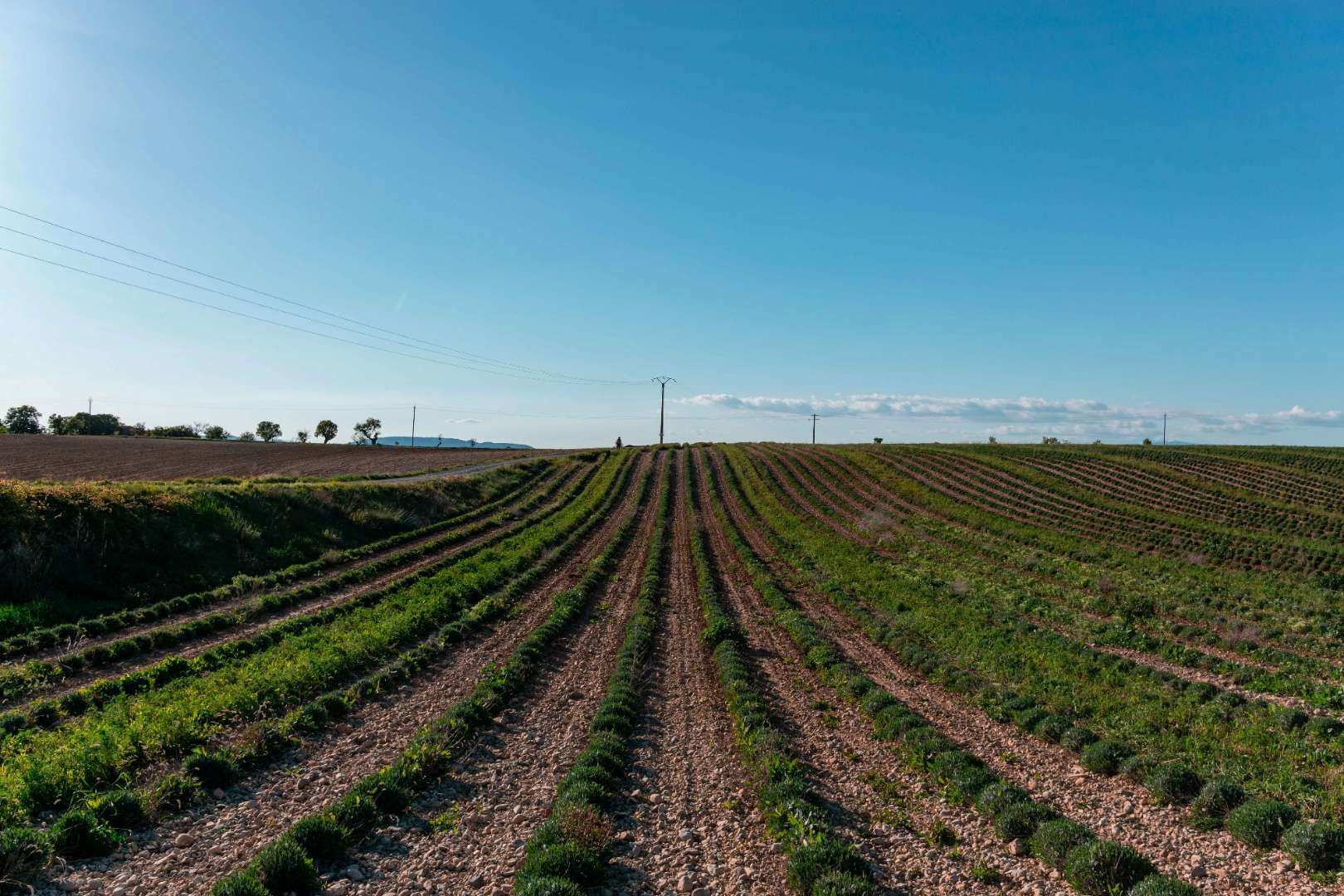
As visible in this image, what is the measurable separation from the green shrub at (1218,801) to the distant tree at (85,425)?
447 feet

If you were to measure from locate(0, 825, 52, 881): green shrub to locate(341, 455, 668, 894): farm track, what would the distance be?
3376 mm

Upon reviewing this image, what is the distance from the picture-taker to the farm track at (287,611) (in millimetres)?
14477

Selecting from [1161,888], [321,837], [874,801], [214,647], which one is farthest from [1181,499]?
[321,837]

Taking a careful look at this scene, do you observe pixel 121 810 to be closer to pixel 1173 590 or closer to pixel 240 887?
pixel 240 887

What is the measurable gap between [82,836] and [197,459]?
2847 inches

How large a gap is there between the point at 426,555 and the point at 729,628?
17906mm

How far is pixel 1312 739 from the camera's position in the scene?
1267 centimetres

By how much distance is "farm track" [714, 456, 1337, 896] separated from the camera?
27.8 ft

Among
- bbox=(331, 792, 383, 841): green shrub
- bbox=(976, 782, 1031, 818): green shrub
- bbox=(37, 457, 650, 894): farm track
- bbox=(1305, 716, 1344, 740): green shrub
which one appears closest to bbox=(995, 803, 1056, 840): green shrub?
bbox=(976, 782, 1031, 818): green shrub

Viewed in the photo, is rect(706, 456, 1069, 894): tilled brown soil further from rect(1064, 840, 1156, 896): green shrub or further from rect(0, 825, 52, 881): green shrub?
rect(0, 825, 52, 881): green shrub

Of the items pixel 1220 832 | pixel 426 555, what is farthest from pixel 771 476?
pixel 1220 832

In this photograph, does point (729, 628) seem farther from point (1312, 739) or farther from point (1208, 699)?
point (1312, 739)

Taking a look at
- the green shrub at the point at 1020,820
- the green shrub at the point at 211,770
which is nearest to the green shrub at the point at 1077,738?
the green shrub at the point at 1020,820

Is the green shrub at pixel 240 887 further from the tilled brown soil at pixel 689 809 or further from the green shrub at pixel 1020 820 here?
the green shrub at pixel 1020 820
